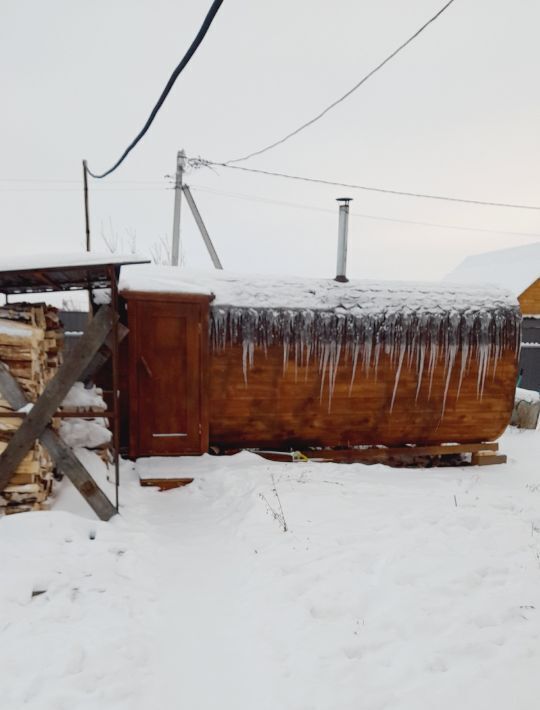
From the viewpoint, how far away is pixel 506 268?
2211 cm

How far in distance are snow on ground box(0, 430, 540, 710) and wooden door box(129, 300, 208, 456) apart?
1.22 metres

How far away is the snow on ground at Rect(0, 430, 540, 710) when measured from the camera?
245 centimetres

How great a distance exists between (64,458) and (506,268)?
23.3 metres

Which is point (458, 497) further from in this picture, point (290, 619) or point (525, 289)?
point (525, 289)

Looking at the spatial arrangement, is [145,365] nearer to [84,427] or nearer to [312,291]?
[84,427]

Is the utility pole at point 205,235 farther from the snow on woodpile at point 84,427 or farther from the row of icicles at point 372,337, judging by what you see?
the snow on woodpile at point 84,427

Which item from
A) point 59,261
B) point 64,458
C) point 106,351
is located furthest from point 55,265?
point 64,458

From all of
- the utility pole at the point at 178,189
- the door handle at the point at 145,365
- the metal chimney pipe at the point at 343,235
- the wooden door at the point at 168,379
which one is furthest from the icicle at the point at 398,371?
the utility pole at the point at 178,189

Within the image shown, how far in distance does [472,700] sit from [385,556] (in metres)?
1.42

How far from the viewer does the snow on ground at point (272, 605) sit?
2445mm

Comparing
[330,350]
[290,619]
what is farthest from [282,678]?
[330,350]

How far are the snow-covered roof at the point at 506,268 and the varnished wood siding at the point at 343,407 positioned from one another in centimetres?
1238

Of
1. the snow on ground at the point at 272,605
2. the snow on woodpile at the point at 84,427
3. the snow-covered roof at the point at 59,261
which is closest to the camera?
the snow on ground at the point at 272,605

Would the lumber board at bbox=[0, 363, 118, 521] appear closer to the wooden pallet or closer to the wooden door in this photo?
the wooden door
